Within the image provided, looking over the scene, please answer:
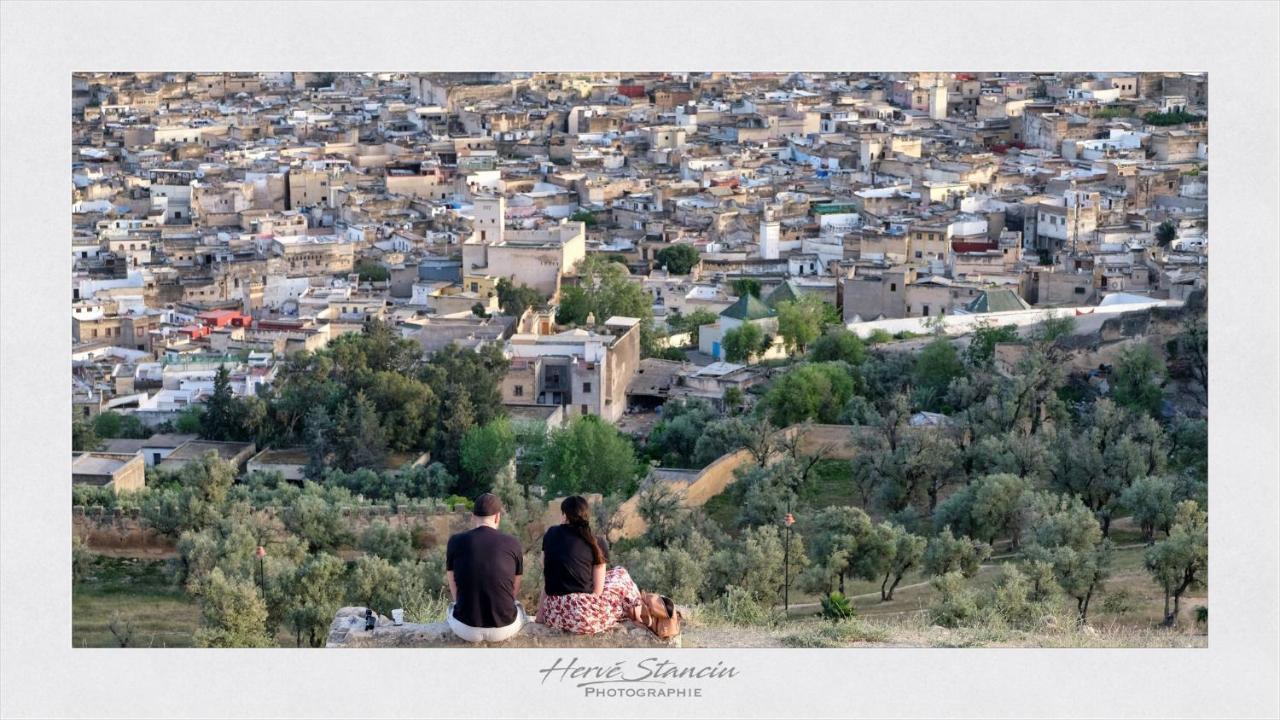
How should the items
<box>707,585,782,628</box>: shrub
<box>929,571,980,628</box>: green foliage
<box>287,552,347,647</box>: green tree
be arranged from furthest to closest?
<box>287,552,347,647</box>: green tree < <box>929,571,980,628</box>: green foliage < <box>707,585,782,628</box>: shrub

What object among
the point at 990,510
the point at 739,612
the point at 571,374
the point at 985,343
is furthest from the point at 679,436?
the point at 739,612

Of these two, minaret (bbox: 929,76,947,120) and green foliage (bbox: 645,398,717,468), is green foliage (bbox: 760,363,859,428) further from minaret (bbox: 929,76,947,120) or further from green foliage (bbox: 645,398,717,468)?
minaret (bbox: 929,76,947,120)

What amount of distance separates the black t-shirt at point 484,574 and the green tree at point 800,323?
30.5 feet

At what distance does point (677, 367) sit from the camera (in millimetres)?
14602

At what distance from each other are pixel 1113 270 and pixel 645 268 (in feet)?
11.7

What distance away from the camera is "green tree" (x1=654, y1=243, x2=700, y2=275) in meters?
19.1

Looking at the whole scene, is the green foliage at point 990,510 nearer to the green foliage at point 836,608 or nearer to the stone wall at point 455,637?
the green foliage at point 836,608

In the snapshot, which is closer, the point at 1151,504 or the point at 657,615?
the point at 657,615

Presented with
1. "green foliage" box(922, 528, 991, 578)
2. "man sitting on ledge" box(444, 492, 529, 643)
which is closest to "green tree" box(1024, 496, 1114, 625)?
"green foliage" box(922, 528, 991, 578)

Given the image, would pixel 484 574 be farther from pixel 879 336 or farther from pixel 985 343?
pixel 879 336

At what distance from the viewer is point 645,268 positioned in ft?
62.9

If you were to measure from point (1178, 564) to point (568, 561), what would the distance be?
320 centimetres

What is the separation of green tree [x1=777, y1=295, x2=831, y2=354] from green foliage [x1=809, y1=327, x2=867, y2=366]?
2.41 ft

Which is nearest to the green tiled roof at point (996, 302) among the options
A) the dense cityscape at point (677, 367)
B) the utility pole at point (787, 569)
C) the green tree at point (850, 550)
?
the dense cityscape at point (677, 367)
